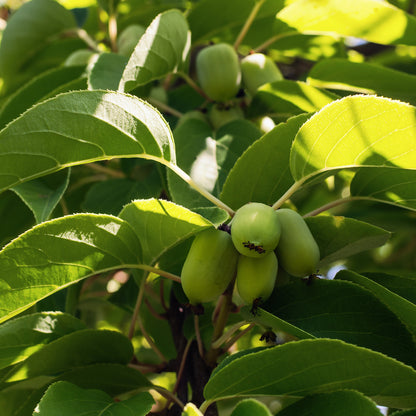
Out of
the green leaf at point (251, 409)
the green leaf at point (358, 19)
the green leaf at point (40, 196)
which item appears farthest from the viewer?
the green leaf at point (358, 19)

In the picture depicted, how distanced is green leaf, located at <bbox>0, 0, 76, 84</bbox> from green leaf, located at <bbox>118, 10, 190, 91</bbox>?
491mm

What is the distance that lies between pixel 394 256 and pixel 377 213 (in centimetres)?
86

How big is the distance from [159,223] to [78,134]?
0.16 meters

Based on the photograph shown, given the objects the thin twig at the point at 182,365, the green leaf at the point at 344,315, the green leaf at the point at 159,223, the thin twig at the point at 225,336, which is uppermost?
the green leaf at the point at 159,223

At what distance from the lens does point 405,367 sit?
0.62m

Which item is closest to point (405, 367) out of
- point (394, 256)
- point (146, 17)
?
point (146, 17)

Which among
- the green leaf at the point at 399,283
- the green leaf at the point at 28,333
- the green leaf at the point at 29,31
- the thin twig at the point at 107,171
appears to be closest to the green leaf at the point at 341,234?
the green leaf at the point at 399,283

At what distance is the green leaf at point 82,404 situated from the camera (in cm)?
69

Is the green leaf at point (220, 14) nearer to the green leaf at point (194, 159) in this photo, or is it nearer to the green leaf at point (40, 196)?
the green leaf at point (194, 159)

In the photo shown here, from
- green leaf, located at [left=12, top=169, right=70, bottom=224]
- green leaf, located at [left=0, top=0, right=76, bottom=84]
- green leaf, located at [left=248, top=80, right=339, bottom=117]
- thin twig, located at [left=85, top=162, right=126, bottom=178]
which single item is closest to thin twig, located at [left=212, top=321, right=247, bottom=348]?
green leaf, located at [left=12, top=169, right=70, bottom=224]

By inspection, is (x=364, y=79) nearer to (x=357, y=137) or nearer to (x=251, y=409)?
(x=357, y=137)

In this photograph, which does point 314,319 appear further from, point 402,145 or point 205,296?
point 402,145

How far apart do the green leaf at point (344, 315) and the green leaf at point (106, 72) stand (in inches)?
19.8

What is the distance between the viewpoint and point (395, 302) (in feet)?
2.45
